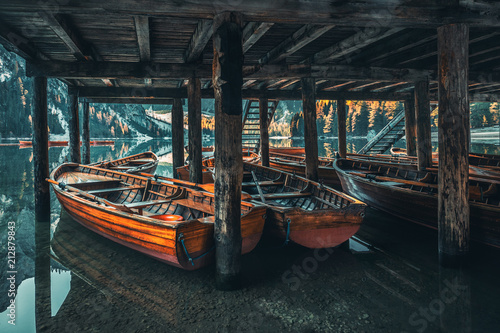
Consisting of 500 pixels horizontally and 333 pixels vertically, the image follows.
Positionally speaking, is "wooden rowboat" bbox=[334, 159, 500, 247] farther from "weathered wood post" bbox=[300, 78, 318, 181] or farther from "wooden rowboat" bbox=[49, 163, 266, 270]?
"wooden rowboat" bbox=[49, 163, 266, 270]

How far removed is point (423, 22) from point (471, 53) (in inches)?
145

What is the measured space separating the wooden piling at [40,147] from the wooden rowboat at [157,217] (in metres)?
0.45

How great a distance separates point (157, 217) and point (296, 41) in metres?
4.71

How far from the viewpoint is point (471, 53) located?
7.30m

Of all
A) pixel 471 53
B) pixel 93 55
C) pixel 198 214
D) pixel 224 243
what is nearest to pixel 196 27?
pixel 93 55

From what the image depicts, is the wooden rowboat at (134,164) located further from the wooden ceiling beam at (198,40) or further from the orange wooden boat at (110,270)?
the wooden ceiling beam at (198,40)

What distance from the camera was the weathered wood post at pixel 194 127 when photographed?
331 inches

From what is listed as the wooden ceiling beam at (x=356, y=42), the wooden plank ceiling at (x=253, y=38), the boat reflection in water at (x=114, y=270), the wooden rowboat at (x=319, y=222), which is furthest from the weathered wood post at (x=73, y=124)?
the wooden rowboat at (x=319, y=222)

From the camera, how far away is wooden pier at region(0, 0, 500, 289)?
4289 millimetres

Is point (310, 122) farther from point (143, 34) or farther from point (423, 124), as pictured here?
point (143, 34)

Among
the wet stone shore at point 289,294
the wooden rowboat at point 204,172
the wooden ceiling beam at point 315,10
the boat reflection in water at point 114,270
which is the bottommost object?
the wet stone shore at point 289,294

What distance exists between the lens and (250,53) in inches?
305

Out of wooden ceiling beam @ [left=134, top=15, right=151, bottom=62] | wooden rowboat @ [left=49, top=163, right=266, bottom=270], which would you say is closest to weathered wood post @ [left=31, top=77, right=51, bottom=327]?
wooden rowboat @ [left=49, top=163, right=266, bottom=270]

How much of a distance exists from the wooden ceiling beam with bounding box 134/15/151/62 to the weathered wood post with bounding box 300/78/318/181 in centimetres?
432
